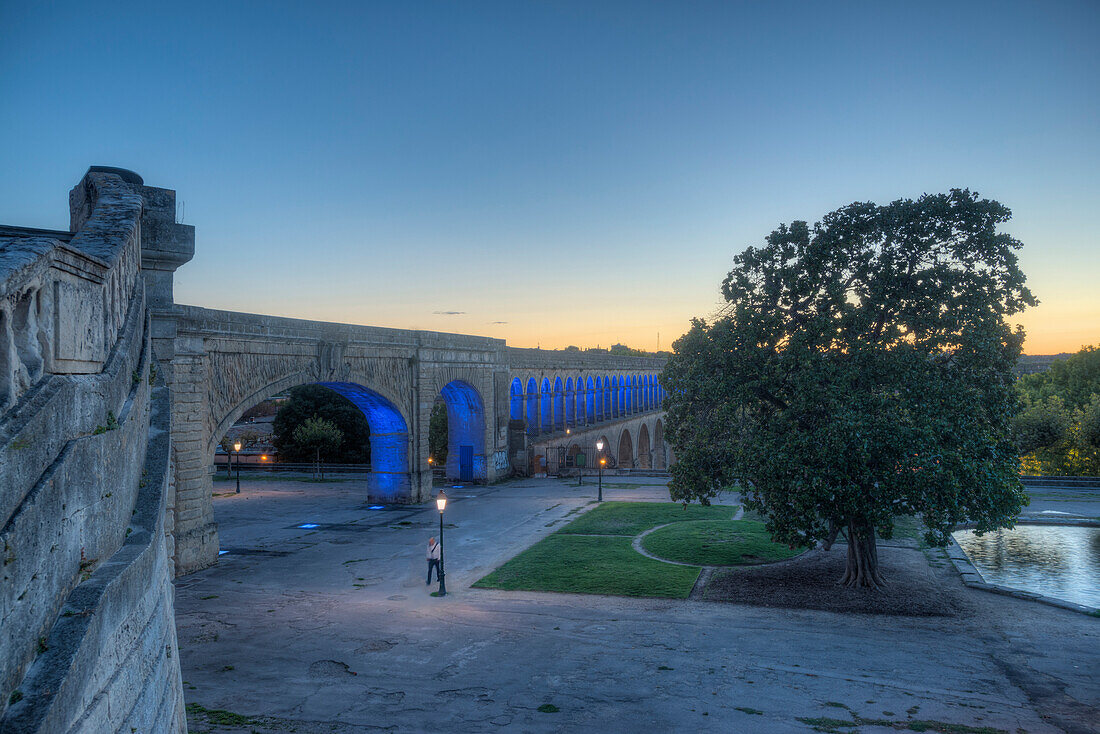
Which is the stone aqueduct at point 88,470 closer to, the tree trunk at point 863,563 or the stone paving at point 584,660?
the stone paving at point 584,660

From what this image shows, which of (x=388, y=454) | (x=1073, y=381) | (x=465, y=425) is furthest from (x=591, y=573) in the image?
(x=1073, y=381)

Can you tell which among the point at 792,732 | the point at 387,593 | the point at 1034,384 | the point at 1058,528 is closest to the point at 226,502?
the point at 387,593

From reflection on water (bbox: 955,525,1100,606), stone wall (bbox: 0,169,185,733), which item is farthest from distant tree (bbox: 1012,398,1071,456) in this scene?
stone wall (bbox: 0,169,185,733)

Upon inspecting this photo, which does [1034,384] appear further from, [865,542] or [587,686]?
[587,686]

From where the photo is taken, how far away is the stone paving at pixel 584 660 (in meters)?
9.42

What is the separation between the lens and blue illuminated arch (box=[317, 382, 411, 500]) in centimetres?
2797

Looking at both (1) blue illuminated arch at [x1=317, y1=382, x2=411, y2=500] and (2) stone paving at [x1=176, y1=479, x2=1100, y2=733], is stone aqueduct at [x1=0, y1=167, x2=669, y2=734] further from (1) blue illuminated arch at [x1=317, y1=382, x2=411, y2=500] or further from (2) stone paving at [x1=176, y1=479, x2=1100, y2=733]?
(1) blue illuminated arch at [x1=317, y1=382, x2=411, y2=500]

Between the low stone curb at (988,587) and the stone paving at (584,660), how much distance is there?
43 cm

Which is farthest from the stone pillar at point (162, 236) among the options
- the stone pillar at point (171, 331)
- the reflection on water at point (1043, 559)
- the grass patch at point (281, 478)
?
the grass patch at point (281, 478)

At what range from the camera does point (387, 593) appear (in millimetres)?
15938

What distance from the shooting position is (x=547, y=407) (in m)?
42.5

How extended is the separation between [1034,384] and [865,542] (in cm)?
4582

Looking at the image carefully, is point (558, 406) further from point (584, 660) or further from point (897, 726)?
point (897, 726)

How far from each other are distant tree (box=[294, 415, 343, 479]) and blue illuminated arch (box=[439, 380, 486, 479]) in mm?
10432
